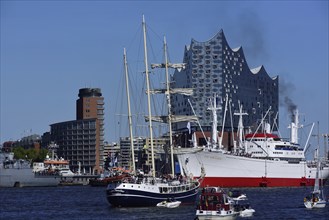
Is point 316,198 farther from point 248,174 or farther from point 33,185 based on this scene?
point 33,185

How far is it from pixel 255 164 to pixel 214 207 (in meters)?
85.8

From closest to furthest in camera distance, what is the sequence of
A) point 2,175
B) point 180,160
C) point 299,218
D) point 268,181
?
point 299,218 < point 180,160 < point 268,181 < point 2,175

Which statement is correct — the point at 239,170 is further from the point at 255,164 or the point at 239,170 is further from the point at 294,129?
the point at 294,129

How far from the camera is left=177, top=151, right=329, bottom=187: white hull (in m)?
148

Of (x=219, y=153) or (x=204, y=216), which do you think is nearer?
(x=204, y=216)

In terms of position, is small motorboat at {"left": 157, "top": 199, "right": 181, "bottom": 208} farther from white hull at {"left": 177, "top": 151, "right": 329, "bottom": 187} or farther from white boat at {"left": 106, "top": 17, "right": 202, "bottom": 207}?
white hull at {"left": 177, "top": 151, "right": 329, "bottom": 187}

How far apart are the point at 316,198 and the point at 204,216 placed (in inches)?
999

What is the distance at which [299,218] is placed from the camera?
75.1 meters

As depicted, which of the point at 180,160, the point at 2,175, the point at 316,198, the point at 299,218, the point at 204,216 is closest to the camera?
the point at 204,216

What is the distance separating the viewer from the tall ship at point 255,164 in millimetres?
148625

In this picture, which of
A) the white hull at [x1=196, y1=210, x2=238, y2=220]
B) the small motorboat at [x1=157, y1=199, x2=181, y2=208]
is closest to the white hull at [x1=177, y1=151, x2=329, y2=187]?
the small motorboat at [x1=157, y1=199, x2=181, y2=208]

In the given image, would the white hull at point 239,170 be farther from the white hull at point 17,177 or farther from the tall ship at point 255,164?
the white hull at point 17,177

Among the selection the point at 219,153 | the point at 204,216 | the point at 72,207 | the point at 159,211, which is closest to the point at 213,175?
the point at 219,153

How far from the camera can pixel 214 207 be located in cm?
6888
